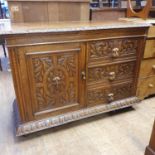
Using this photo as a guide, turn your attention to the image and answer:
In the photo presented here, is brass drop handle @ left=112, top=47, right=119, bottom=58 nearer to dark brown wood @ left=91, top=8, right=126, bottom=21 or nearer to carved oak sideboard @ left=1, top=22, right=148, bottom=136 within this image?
carved oak sideboard @ left=1, top=22, right=148, bottom=136

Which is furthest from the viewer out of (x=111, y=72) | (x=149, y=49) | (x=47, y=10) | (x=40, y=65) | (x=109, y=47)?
(x=47, y=10)

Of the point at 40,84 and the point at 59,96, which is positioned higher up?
the point at 40,84

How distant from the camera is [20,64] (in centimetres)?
109

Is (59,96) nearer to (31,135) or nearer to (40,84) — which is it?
(40,84)

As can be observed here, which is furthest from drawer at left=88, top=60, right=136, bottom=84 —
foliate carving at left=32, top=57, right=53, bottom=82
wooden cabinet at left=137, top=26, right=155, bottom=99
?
foliate carving at left=32, top=57, right=53, bottom=82

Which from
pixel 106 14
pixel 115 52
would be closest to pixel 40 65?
pixel 115 52

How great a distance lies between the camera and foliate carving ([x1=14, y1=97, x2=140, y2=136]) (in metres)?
1.25

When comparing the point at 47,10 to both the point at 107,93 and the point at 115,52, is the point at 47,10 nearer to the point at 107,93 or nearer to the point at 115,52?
the point at 115,52

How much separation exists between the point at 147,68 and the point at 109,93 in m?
0.51

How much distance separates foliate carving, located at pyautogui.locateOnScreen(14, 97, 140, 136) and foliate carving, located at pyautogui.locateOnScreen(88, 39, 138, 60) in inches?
18.6

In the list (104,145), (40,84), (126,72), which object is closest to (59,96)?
(40,84)

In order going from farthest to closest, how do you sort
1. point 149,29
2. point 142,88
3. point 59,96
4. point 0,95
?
1. point 0,95
2. point 142,88
3. point 149,29
4. point 59,96

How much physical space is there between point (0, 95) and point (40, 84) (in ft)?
3.40

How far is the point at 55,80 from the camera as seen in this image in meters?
1.24
